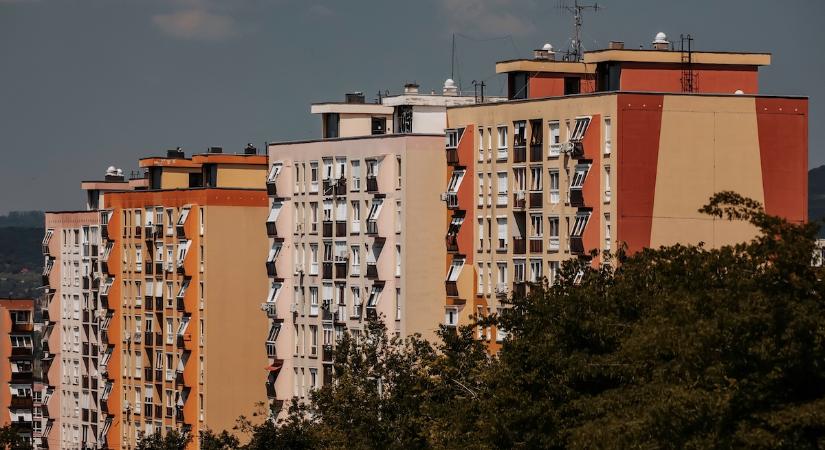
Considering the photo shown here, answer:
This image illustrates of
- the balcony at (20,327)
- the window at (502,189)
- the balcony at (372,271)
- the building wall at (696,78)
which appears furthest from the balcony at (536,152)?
the balcony at (20,327)

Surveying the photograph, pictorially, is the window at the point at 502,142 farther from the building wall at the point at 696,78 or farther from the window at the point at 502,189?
the building wall at the point at 696,78

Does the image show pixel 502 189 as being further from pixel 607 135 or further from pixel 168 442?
pixel 168 442

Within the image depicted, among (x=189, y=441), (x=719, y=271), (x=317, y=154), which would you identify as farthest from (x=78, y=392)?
(x=719, y=271)

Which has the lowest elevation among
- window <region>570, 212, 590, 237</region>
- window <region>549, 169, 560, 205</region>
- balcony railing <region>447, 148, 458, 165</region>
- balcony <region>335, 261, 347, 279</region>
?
balcony <region>335, 261, 347, 279</region>

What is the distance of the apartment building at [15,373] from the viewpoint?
7717 inches

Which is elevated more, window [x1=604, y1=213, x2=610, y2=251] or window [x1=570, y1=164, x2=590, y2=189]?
window [x1=570, y1=164, x2=590, y2=189]

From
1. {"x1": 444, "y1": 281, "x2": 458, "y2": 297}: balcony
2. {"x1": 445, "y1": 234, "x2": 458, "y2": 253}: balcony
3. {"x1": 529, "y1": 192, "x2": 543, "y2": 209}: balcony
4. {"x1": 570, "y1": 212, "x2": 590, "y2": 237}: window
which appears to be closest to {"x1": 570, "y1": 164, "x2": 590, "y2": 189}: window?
{"x1": 570, "y1": 212, "x2": 590, "y2": 237}: window

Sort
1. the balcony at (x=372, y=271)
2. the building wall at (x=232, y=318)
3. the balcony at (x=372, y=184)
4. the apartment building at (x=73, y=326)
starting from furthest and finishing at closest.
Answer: the apartment building at (x=73, y=326) < the building wall at (x=232, y=318) < the balcony at (x=372, y=184) < the balcony at (x=372, y=271)

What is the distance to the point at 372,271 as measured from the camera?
12600cm

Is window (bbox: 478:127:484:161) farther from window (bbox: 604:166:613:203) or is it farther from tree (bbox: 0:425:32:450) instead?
tree (bbox: 0:425:32:450)

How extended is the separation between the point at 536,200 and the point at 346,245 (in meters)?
18.0

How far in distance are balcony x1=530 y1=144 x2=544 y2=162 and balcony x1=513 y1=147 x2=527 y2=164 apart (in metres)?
0.50

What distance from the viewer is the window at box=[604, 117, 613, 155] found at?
356 ft

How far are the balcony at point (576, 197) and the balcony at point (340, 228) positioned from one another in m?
21.6
